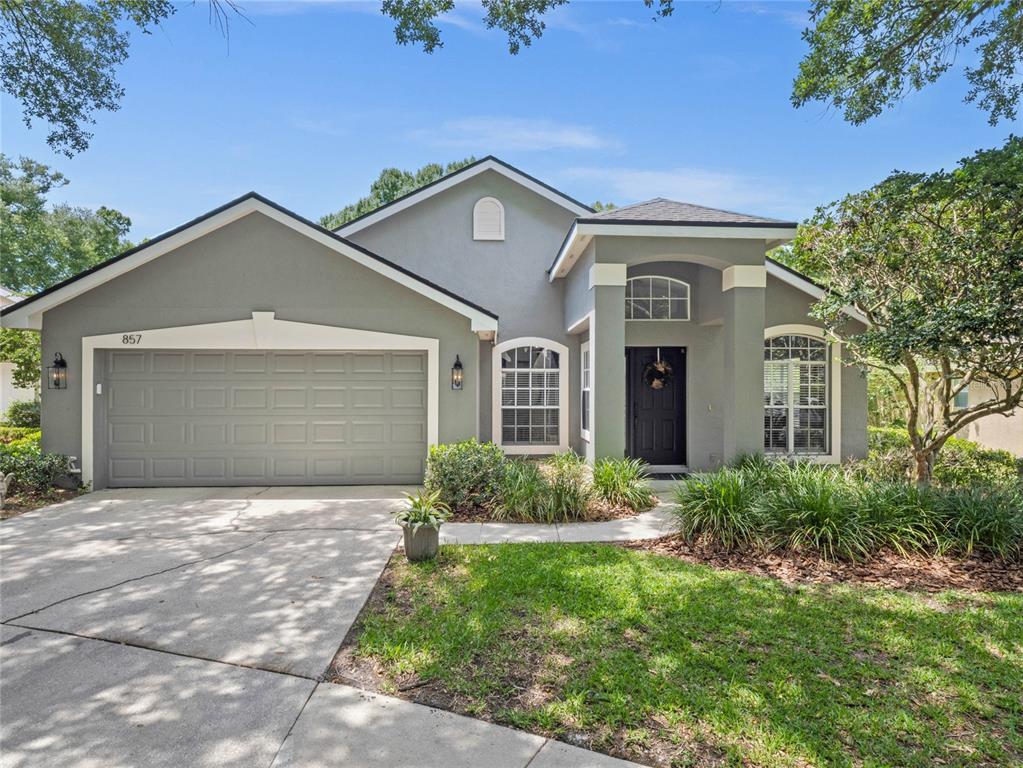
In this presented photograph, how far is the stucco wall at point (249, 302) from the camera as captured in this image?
8.76 metres

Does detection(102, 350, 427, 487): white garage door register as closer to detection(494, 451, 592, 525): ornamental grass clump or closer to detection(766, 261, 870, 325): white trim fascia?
detection(494, 451, 592, 525): ornamental grass clump

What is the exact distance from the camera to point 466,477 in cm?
771

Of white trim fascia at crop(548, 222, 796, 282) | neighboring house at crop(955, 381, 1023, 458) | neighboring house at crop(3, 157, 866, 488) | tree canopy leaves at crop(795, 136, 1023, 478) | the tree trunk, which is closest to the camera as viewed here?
tree canopy leaves at crop(795, 136, 1023, 478)

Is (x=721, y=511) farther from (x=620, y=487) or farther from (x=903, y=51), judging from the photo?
(x=903, y=51)

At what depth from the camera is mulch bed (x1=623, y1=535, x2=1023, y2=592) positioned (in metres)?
4.95

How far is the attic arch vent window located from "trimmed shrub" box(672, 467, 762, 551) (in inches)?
301

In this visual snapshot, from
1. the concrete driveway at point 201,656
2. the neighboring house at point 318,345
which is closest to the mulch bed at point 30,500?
the neighboring house at point 318,345

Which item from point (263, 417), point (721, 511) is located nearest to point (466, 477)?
point (721, 511)

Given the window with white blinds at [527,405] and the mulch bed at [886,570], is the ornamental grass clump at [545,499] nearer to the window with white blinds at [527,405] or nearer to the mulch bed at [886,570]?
the mulch bed at [886,570]

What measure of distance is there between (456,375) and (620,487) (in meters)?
3.28

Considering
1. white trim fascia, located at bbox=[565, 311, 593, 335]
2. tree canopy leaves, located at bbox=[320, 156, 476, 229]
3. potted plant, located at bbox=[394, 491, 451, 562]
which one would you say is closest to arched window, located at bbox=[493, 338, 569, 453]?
white trim fascia, located at bbox=[565, 311, 593, 335]

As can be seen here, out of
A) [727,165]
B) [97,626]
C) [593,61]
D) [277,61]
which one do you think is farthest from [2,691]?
[727,165]

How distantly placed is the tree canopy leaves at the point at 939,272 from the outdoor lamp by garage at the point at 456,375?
592 cm

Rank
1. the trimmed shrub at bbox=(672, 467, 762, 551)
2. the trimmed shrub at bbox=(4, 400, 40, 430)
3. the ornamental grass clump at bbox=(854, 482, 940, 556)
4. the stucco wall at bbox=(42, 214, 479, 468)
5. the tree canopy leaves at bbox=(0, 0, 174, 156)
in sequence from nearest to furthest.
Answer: the ornamental grass clump at bbox=(854, 482, 940, 556) → the trimmed shrub at bbox=(672, 467, 762, 551) → the tree canopy leaves at bbox=(0, 0, 174, 156) → the stucco wall at bbox=(42, 214, 479, 468) → the trimmed shrub at bbox=(4, 400, 40, 430)
